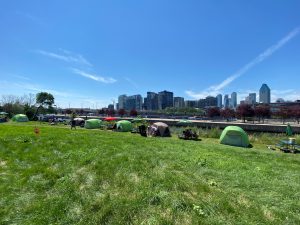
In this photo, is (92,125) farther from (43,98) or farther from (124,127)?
(43,98)

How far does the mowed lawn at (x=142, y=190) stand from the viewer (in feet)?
17.3

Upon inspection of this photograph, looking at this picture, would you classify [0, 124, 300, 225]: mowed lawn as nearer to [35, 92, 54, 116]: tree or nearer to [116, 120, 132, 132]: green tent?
[116, 120, 132, 132]: green tent

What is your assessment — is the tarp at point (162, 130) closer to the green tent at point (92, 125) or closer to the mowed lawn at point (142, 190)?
the green tent at point (92, 125)

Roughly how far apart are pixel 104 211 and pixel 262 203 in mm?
3630

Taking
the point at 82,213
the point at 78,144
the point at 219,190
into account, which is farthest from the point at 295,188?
the point at 78,144

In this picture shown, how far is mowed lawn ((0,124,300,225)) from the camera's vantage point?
17.3ft

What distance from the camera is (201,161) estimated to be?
9.69 meters

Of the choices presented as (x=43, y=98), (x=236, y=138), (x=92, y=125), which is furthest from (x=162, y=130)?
(x=43, y=98)

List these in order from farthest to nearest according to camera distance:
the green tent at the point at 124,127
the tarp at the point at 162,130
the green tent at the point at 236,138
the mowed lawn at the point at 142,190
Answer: the green tent at the point at 124,127 → the tarp at the point at 162,130 → the green tent at the point at 236,138 → the mowed lawn at the point at 142,190

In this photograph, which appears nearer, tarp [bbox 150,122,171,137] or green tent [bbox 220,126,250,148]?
green tent [bbox 220,126,250,148]

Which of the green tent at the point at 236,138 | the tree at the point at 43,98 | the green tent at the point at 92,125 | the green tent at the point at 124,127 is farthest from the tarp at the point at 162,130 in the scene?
the tree at the point at 43,98

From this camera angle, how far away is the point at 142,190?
6359 mm

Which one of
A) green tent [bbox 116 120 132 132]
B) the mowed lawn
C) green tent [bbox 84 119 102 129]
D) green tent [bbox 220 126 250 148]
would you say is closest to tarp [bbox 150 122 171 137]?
green tent [bbox 116 120 132 132]

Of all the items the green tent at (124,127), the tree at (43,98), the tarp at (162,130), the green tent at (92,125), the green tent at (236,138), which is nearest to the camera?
the green tent at (236,138)
